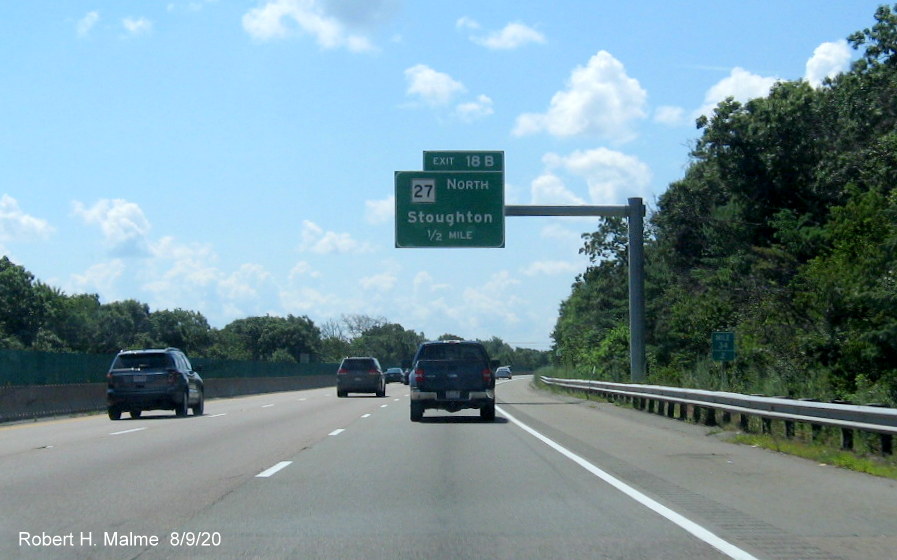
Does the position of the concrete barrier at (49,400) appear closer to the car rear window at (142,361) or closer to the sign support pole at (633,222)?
the car rear window at (142,361)

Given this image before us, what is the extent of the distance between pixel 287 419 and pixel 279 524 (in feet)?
57.8

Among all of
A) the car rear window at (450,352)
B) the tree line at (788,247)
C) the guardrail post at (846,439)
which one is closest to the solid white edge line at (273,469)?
the guardrail post at (846,439)

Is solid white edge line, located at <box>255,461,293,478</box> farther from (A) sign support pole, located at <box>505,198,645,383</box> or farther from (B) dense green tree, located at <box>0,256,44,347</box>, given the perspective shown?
(B) dense green tree, located at <box>0,256,44,347</box>

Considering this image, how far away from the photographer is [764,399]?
725 inches

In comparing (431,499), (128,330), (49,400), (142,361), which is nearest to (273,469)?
(431,499)

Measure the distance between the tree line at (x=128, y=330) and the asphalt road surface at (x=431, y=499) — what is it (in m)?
33.9

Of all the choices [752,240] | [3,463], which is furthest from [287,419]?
[752,240]

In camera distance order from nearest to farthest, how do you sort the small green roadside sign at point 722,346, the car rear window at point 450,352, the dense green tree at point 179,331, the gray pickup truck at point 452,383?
the gray pickup truck at point 452,383 < the car rear window at point 450,352 < the small green roadside sign at point 722,346 < the dense green tree at point 179,331

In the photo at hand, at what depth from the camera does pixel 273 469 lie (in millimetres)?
14258

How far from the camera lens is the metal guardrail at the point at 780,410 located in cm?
1437

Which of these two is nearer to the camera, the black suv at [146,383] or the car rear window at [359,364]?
the black suv at [146,383]

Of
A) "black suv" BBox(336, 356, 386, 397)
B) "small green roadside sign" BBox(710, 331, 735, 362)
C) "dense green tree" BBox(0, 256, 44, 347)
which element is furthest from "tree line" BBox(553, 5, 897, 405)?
"dense green tree" BBox(0, 256, 44, 347)

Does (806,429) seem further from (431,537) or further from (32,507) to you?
(32,507)

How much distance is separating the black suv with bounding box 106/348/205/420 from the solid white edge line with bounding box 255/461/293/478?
12671 millimetres
